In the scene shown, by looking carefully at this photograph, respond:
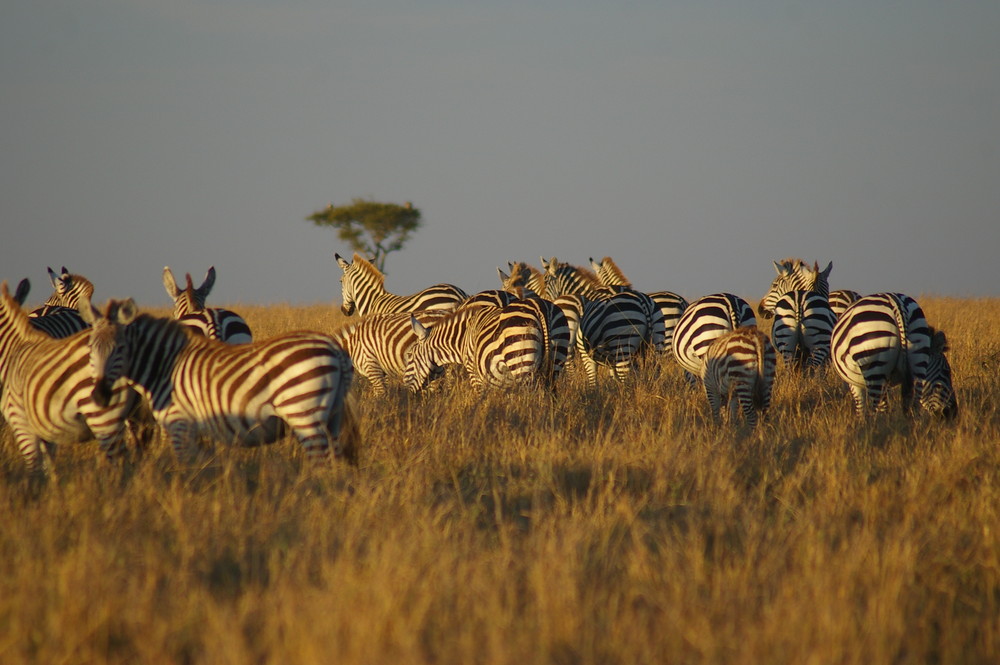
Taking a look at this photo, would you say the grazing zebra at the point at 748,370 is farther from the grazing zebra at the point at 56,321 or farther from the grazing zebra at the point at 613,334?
the grazing zebra at the point at 56,321

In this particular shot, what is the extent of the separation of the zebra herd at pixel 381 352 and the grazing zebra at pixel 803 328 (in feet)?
0.07

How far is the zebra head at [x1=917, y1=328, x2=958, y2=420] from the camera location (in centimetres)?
827

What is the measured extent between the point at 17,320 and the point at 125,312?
5.23ft

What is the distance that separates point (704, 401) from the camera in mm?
9680

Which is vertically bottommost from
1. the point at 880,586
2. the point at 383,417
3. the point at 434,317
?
the point at 880,586

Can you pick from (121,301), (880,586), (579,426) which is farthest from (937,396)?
(121,301)

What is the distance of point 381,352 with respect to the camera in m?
11.0

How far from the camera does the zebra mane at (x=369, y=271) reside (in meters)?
14.4

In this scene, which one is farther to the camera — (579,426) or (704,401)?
(704,401)

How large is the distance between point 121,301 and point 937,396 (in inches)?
285

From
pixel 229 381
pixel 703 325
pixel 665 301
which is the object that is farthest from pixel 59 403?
pixel 665 301

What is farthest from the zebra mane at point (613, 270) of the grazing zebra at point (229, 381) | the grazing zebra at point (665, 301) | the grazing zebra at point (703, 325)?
the grazing zebra at point (229, 381)

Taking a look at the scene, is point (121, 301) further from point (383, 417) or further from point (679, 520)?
point (679, 520)

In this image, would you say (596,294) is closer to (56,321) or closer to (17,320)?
(56,321)
